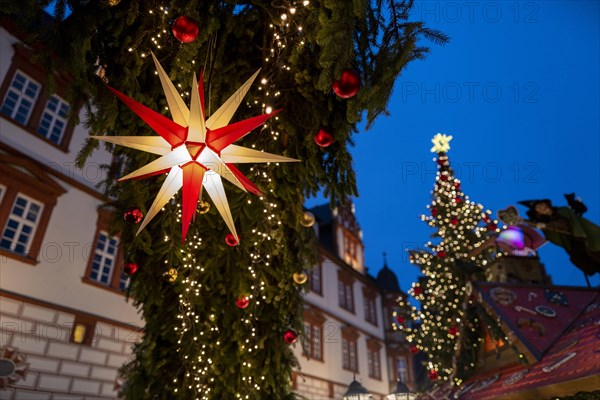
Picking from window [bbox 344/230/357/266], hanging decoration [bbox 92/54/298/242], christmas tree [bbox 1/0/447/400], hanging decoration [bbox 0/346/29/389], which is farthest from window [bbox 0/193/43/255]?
window [bbox 344/230/357/266]

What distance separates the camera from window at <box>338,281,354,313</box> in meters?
24.5

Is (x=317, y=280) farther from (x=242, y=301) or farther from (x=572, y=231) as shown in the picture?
(x=242, y=301)

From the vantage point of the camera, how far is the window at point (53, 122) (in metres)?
11.7

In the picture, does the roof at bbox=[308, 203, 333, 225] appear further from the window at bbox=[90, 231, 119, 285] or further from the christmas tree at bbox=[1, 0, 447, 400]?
the christmas tree at bbox=[1, 0, 447, 400]

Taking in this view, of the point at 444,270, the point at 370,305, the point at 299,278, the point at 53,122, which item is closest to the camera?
the point at 299,278

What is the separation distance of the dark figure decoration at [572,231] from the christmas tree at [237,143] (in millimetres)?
5185

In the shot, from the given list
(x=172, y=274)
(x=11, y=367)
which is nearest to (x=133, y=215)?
(x=172, y=274)

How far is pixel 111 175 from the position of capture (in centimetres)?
471

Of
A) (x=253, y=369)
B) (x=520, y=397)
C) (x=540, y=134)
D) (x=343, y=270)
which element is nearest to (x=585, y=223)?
(x=520, y=397)

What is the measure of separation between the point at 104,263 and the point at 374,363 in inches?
778

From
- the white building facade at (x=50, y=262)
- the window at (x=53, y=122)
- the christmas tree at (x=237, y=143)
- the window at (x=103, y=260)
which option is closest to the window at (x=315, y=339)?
the white building facade at (x=50, y=262)

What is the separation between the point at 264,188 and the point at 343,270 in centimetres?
2132

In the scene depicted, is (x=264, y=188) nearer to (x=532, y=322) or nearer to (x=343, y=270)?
(x=532, y=322)

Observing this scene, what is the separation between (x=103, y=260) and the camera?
12359mm
